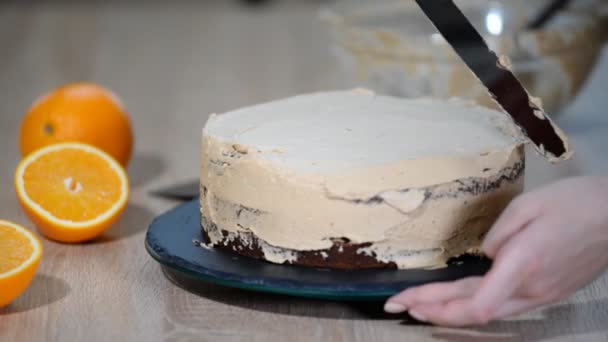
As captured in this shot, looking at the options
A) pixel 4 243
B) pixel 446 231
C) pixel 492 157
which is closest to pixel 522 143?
pixel 492 157

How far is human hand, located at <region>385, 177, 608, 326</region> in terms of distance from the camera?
1214 millimetres

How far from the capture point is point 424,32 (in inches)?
102

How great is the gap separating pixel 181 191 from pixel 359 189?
2.37 feet

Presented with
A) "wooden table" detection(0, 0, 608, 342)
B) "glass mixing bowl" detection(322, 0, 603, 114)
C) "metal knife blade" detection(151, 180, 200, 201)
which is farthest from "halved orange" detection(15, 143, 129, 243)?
"glass mixing bowl" detection(322, 0, 603, 114)

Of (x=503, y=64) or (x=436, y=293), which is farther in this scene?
(x=503, y=64)

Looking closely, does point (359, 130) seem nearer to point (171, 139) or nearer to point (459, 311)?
point (459, 311)

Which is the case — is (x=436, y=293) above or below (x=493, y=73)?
below

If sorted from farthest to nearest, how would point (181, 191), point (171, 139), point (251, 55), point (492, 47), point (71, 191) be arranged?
point (251, 55) < point (171, 139) < point (492, 47) < point (181, 191) < point (71, 191)

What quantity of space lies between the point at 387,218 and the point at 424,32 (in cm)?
127

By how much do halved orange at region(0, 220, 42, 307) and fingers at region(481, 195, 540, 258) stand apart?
2.05ft

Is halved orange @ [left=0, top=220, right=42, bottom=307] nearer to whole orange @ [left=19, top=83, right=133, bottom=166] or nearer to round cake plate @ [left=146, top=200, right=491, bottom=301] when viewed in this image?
round cake plate @ [left=146, top=200, right=491, bottom=301]

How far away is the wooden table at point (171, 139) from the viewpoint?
54.7 inches

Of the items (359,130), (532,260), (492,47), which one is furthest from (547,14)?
(532,260)

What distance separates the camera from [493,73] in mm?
1385
